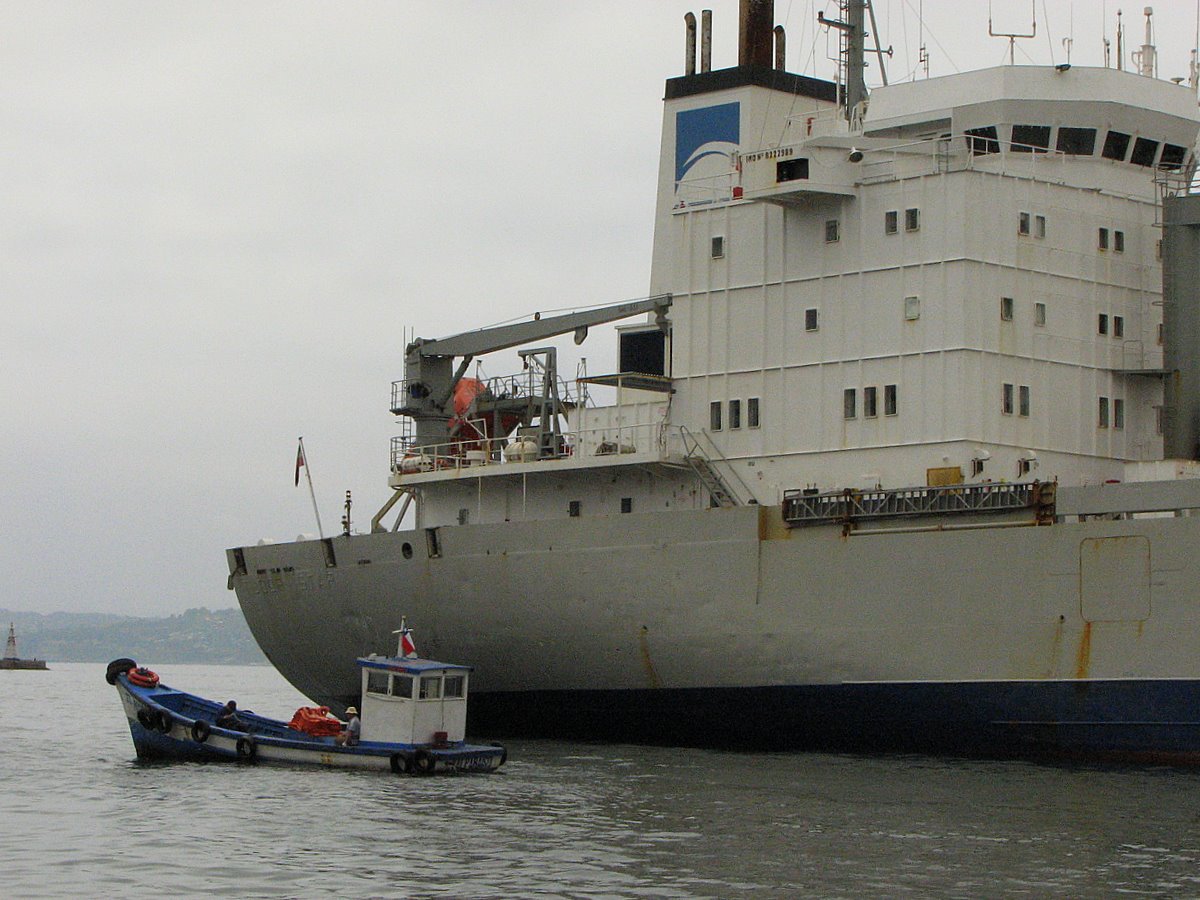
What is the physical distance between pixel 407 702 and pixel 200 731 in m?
3.87

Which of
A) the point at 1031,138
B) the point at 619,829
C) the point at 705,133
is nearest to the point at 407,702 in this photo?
the point at 619,829

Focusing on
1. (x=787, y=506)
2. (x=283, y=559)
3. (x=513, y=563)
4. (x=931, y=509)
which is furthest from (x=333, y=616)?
(x=931, y=509)

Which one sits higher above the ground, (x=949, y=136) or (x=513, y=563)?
(x=949, y=136)

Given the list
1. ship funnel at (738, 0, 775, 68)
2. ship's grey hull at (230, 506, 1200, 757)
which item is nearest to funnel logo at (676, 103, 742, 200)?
ship funnel at (738, 0, 775, 68)

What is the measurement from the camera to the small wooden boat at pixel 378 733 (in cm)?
2747

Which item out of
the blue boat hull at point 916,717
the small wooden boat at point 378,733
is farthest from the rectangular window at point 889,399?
the small wooden boat at point 378,733

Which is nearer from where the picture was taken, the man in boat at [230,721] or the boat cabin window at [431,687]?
the boat cabin window at [431,687]

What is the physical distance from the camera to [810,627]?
1107 inches

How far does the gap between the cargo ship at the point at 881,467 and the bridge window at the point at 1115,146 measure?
0.04m

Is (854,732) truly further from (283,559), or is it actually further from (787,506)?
(283,559)

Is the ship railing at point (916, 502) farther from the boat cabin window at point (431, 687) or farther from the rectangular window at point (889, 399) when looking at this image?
the boat cabin window at point (431, 687)

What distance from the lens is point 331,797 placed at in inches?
962

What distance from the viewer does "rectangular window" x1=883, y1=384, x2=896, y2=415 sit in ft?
96.5

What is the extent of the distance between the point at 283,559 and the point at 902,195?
1501 cm
